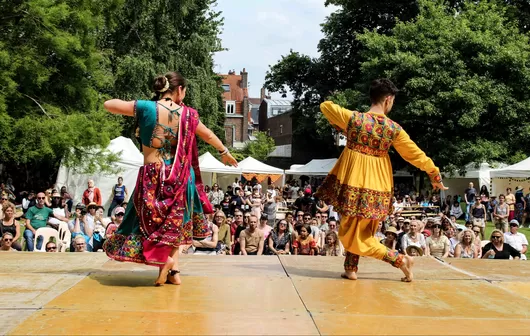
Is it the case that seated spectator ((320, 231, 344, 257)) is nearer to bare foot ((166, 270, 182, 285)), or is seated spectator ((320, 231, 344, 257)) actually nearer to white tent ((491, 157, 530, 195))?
bare foot ((166, 270, 182, 285))

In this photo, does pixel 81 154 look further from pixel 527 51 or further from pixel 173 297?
pixel 527 51

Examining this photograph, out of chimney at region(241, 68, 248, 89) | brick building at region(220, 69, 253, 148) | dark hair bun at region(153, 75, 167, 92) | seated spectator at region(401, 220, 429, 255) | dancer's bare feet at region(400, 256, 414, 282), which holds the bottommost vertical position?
seated spectator at region(401, 220, 429, 255)

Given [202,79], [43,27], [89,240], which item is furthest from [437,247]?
[202,79]

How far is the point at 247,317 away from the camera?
3.88m

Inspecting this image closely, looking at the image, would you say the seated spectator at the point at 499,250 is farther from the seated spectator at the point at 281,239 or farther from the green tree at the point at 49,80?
the green tree at the point at 49,80

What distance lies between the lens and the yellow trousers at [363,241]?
17.0 ft

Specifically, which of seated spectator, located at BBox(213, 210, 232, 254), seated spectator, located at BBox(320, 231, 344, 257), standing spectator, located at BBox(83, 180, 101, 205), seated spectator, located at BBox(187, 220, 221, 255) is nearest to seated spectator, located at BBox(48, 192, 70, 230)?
standing spectator, located at BBox(83, 180, 101, 205)

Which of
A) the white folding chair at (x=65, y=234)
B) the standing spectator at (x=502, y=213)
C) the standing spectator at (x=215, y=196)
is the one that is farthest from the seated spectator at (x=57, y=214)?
the standing spectator at (x=502, y=213)

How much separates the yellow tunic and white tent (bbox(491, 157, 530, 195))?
17018mm

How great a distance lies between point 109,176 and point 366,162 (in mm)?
16871

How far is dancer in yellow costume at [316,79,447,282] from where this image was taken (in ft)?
16.9

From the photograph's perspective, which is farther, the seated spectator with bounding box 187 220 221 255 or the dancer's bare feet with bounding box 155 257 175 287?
the seated spectator with bounding box 187 220 221 255

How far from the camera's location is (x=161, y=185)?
15.6 feet

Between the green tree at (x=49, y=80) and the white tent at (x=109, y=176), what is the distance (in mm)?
809
